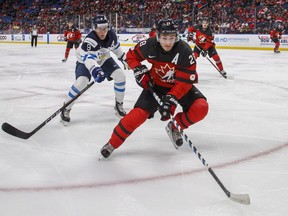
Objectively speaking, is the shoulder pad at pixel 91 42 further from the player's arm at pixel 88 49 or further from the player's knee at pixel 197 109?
the player's knee at pixel 197 109

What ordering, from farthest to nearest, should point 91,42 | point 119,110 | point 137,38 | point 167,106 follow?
point 137,38 < point 119,110 < point 91,42 < point 167,106

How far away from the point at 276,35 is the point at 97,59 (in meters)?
9.92

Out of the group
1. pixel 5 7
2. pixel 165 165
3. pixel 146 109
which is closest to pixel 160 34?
pixel 146 109

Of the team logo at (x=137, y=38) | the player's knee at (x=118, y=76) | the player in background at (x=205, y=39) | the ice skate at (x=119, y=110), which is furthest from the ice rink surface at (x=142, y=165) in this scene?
the team logo at (x=137, y=38)

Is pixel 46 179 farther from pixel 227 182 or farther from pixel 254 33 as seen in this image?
pixel 254 33

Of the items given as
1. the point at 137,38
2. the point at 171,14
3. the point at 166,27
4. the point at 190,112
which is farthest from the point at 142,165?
the point at 171,14

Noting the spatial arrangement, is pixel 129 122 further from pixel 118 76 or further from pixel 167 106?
pixel 118 76

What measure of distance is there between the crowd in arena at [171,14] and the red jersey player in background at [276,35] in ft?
1.82

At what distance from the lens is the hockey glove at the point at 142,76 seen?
261 centimetres

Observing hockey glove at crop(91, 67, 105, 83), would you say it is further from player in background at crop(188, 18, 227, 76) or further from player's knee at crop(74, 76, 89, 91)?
player in background at crop(188, 18, 227, 76)

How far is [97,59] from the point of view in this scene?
11.6 ft

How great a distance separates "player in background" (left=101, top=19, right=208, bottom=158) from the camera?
2.40 m

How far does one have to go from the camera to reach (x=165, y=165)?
94.0 inches

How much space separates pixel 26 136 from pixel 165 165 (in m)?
1.20
